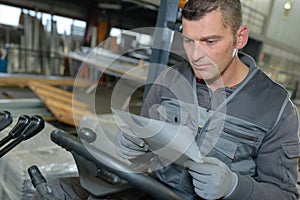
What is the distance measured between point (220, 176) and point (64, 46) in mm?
4744

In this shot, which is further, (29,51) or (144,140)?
(29,51)

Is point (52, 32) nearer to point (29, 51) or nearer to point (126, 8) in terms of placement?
point (29, 51)

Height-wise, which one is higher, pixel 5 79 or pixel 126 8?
pixel 126 8

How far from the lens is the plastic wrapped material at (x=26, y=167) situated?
103 cm

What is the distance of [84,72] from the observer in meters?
2.87

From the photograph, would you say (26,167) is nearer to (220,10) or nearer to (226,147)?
(226,147)

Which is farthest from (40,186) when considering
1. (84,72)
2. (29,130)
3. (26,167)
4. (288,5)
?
(288,5)

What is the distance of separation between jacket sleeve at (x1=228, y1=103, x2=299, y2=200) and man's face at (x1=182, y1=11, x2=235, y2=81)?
0.25m

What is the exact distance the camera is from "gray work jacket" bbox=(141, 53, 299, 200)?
2.68 feet

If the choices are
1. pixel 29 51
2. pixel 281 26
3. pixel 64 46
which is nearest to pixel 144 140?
pixel 281 26

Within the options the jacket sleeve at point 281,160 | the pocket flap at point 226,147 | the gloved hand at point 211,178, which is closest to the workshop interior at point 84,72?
the gloved hand at point 211,178

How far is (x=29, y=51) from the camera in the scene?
14.6ft

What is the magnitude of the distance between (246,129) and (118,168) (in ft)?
1.53

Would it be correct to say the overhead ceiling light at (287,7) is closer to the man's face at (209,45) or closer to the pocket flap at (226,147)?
the man's face at (209,45)
